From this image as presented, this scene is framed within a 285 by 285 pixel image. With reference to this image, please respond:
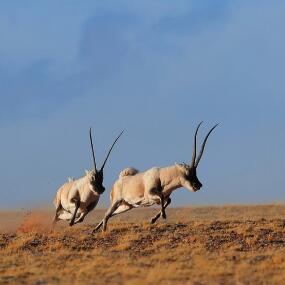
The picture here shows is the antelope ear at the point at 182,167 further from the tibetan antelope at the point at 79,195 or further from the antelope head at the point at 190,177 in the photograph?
the tibetan antelope at the point at 79,195

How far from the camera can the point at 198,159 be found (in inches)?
1033

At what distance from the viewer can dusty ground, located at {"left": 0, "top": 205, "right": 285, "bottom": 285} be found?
16594mm

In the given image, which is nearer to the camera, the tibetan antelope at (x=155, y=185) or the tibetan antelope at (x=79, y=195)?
the tibetan antelope at (x=155, y=185)

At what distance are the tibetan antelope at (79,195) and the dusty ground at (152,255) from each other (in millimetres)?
1518

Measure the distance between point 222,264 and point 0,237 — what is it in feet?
34.4

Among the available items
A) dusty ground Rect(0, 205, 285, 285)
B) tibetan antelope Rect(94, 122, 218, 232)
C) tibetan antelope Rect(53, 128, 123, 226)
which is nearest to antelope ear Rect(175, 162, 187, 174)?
tibetan antelope Rect(94, 122, 218, 232)

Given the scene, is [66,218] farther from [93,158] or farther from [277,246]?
[277,246]

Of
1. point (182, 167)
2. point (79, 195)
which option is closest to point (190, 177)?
point (182, 167)

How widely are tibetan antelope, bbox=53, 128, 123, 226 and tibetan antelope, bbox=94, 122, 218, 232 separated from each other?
1384 mm

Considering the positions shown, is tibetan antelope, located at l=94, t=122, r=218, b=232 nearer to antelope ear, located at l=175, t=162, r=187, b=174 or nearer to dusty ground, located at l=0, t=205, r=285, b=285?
antelope ear, located at l=175, t=162, r=187, b=174

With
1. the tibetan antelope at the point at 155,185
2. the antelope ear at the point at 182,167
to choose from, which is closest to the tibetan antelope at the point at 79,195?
the tibetan antelope at the point at 155,185

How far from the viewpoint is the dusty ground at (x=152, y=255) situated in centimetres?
1659

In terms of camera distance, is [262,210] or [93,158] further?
[262,210]

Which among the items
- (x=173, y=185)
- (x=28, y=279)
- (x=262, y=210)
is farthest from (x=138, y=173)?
(x=262, y=210)
